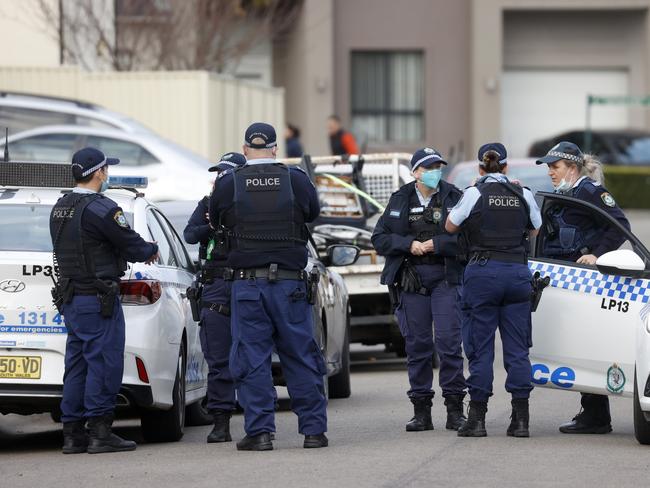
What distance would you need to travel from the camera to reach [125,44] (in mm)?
27984

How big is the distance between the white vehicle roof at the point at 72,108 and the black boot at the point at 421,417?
1009cm

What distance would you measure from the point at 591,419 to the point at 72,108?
37.5 ft

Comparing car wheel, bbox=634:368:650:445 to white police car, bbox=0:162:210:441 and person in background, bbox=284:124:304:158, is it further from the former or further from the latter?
person in background, bbox=284:124:304:158

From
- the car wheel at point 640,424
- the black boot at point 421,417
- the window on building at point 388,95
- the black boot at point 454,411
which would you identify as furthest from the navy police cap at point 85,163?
the window on building at point 388,95

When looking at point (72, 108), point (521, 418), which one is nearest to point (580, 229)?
point (521, 418)

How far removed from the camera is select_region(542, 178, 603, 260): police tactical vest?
10.8m

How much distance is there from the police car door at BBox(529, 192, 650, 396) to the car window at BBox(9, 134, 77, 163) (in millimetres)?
9717

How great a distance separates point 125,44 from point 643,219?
11063mm

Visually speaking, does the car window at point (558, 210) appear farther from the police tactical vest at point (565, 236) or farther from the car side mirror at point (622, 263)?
the car side mirror at point (622, 263)

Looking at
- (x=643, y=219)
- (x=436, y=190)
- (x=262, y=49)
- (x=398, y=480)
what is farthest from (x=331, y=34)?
(x=398, y=480)

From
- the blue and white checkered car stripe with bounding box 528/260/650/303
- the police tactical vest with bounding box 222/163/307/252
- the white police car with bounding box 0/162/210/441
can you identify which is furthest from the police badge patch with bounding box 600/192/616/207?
the white police car with bounding box 0/162/210/441

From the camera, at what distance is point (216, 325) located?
33.9 feet

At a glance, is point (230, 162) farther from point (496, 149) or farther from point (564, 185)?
point (564, 185)

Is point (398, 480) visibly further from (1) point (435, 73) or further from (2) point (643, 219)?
(1) point (435, 73)
